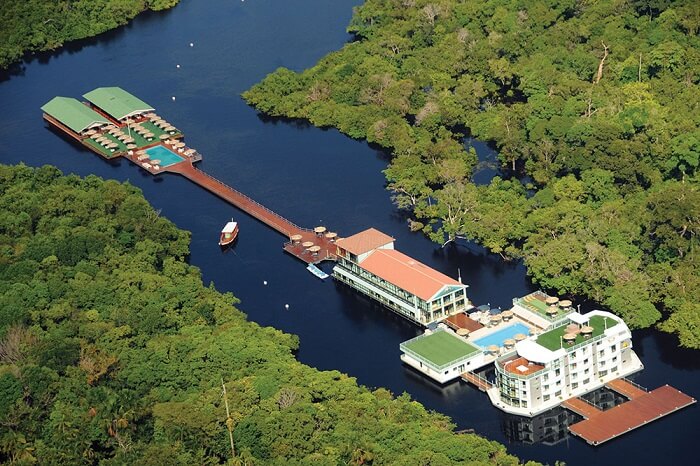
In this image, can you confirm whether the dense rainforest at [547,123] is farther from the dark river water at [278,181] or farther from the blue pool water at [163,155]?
the blue pool water at [163,155]

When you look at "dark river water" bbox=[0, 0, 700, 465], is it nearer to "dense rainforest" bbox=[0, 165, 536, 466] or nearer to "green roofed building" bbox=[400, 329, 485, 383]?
"green roofed building" bbox=[400, 329, 485, 383]

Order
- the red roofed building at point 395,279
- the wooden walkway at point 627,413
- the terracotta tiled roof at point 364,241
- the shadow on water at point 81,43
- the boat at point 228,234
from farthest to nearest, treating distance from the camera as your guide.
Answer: the shadow on water at point 81,43 < the boat at point 228,234 < the terracotta tiled roof at point 364,241 < the red roofed building at point 395,279 < the wooden walkway at point 627,413

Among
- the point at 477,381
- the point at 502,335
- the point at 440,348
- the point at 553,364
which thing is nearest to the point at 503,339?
the point at 502,335

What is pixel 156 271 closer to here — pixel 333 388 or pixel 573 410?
pixel 333 388

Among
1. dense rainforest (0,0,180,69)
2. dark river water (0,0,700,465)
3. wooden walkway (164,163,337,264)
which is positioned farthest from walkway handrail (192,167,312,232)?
dense rainforest (0,0,180,69)

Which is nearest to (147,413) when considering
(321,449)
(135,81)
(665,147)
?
(321,449)

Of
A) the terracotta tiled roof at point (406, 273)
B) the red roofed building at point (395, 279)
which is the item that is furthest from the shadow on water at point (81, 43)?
the terracotta tiled roof at point (406, 273)
